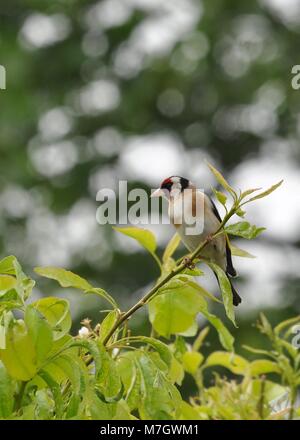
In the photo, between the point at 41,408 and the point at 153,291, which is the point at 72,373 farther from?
the point at 153,291

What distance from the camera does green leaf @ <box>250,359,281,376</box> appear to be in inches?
69.6

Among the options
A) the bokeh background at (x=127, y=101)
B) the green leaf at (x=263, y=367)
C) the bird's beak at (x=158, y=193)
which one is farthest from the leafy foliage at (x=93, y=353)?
the bokeh background at (x=127, y=101)

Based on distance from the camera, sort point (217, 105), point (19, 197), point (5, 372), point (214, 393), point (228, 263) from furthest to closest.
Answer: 1. point (217, 105)
2. point (19, 197)
3. point (228, 263)
4. point (214, 393)
5. point (5, 372)

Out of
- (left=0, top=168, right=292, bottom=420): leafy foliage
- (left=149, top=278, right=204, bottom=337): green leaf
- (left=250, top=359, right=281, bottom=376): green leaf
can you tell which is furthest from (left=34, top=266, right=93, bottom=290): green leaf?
(left=250, top=359, right=281, bottom=376): green leaf

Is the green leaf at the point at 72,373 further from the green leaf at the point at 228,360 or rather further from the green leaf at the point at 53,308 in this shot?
the green leaf at the point at 228,360

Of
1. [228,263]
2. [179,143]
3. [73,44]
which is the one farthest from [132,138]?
[228,263]

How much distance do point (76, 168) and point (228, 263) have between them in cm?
771

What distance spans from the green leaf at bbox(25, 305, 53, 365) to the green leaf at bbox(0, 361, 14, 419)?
0.15 feet

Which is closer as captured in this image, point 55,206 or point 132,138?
point 55,206

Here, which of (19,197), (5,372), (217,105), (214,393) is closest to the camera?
(5,372)

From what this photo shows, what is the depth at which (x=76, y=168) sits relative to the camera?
1023 cm

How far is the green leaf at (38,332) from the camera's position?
1148 mm

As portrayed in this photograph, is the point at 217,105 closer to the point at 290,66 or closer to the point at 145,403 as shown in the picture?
the point at 290,66

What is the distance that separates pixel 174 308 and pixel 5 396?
37 cm
